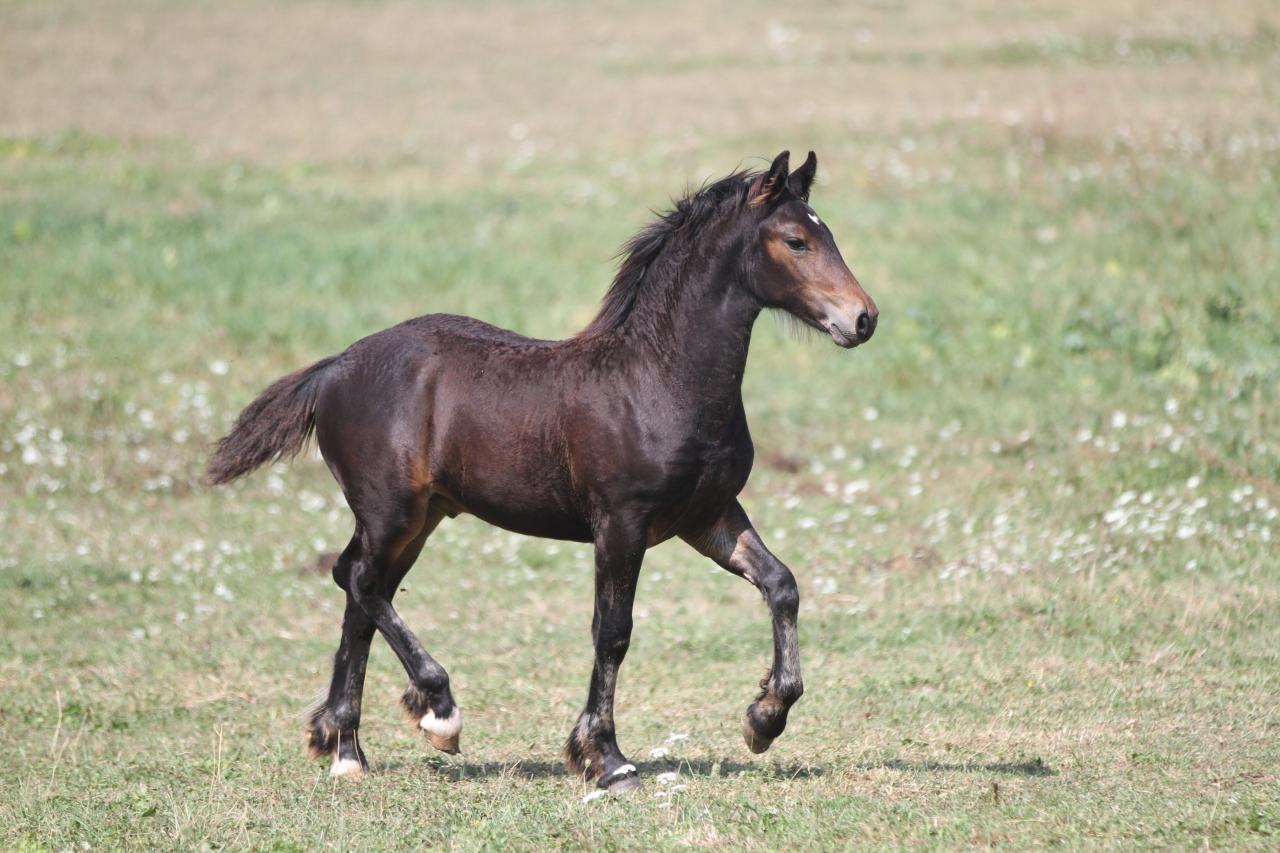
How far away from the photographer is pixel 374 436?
281 inches

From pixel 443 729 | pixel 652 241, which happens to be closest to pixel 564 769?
pixel 443 729

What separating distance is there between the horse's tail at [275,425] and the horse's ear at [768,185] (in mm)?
2436

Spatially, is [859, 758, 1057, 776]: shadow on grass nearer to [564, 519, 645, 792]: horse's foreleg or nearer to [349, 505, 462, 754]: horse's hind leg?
[564, 519, 645, 792]: horse's foreleg

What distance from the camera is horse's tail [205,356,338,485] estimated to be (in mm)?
7625

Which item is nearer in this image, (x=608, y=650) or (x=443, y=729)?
(x=608, y=650)

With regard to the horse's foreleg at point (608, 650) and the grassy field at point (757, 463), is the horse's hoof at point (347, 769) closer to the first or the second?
the grassy field at point (757, 463)

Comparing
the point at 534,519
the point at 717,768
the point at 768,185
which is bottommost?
the point at 717,768

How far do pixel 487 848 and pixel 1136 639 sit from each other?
15.8 feet

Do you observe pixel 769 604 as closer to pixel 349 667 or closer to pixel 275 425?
pixel 349 667

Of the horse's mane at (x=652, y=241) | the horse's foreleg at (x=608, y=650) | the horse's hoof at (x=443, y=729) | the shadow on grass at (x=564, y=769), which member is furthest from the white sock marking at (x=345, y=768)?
the horse's mane at (x=652, y=241)

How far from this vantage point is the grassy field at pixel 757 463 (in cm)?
662

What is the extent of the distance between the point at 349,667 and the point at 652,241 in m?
2.60

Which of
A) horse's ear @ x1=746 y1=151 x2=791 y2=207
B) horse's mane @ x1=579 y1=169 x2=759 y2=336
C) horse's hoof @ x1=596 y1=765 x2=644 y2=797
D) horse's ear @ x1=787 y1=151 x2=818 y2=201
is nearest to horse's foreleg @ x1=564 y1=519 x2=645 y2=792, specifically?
horse's hoof @ x1=596 y1=765 x2=644 y2=797

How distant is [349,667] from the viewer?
7.39 meters
